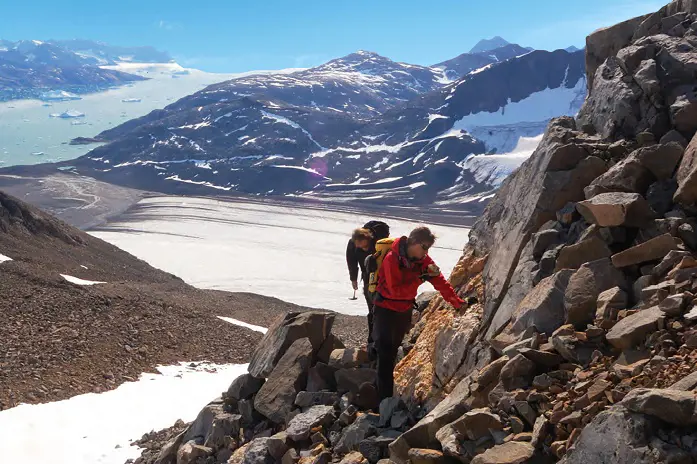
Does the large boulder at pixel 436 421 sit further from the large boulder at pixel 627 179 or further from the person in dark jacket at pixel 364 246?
the person in dark jacket at pixel 364 246

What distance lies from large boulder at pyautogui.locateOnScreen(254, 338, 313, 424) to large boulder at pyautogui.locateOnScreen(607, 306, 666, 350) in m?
5.34

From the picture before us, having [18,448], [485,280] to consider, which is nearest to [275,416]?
[485,280]

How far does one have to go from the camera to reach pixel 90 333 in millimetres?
21609

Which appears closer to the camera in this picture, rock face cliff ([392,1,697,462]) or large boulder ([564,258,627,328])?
rock face cliff ([392,1,697,462])

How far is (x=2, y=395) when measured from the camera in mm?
15445

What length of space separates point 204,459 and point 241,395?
1.32 metres

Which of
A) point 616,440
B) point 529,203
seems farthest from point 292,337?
point 616,440

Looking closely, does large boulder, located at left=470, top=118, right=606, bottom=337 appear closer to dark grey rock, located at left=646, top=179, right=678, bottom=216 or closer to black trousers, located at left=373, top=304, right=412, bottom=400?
dark grey rock, located at left=646, top=179, right=678, bottom=216

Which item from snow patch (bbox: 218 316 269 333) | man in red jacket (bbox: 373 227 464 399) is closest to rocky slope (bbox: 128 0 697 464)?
man in red jacket (bbox: 373 227 464 399)

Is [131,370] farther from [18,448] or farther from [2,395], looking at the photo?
[18,448]

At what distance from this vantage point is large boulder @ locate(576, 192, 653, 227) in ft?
22.3

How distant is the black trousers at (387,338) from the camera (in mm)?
8250

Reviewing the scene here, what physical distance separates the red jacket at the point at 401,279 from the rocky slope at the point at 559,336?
89 centimetres

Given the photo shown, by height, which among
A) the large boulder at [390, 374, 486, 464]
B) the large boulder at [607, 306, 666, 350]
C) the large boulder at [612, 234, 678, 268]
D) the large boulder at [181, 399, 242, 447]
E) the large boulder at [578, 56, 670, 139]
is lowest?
the large boulder at [181, 399, 242, 447]
